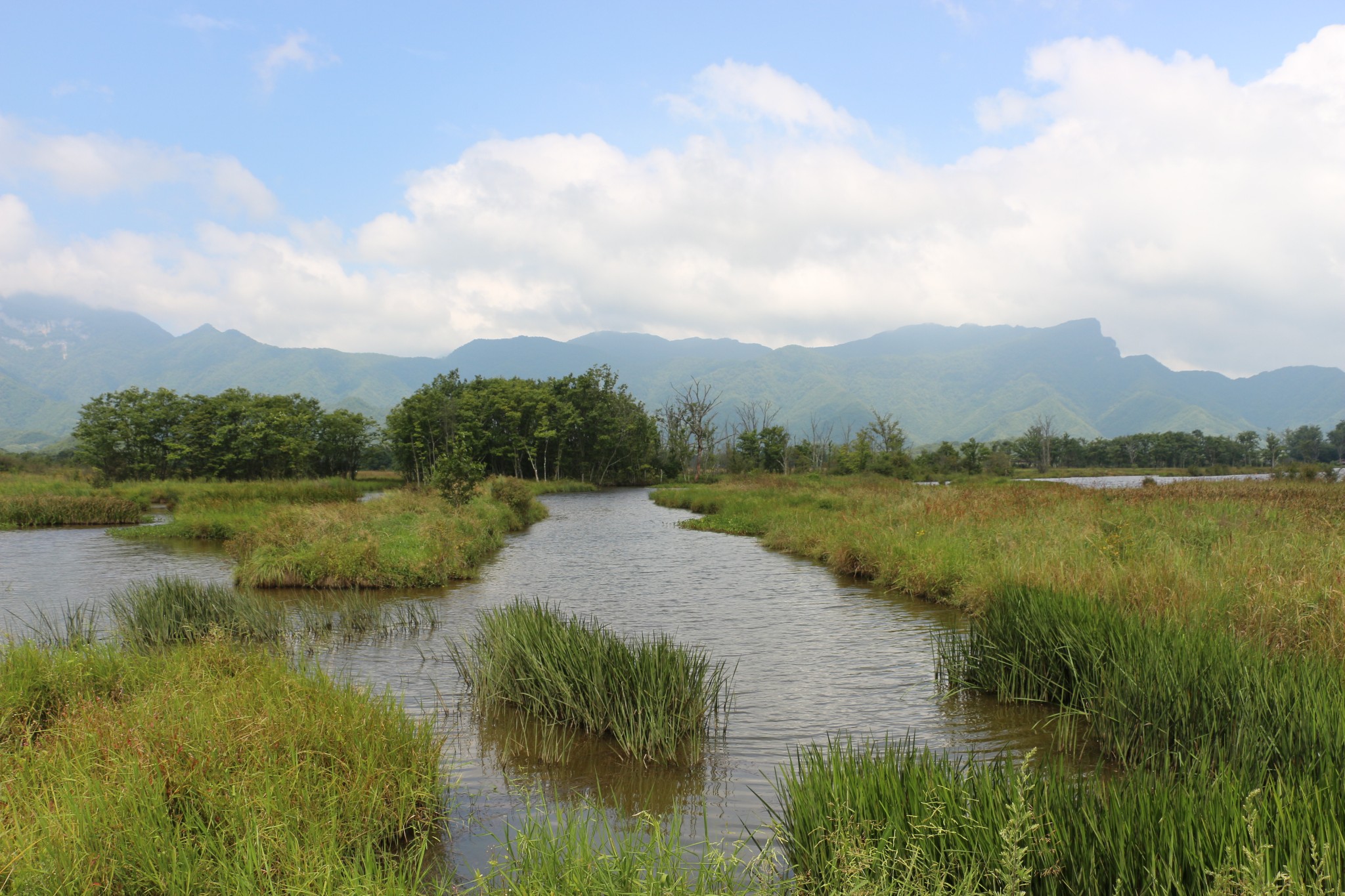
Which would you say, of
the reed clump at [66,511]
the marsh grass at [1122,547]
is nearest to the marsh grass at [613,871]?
the marsh grass at [1122,547]

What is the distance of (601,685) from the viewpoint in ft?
25.8

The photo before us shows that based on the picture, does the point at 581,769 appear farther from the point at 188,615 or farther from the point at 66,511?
the point at 66,511

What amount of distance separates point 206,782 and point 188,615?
8484 mm

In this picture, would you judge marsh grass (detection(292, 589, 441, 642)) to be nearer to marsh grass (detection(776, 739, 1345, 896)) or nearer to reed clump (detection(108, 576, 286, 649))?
reed clump (detection(108, 576, 286, 649))

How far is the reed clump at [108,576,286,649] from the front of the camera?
1070 centimetres

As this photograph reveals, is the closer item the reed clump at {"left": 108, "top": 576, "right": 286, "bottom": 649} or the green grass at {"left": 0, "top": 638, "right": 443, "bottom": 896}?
the green grass at {"left": 0, "top": 638, "right": 443, "bottom": 896}

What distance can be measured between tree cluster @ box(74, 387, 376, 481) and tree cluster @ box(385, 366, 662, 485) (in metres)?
10.7

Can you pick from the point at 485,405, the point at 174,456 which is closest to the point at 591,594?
the point at 174,456

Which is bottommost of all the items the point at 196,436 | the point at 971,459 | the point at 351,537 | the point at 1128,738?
the point at 1128,738

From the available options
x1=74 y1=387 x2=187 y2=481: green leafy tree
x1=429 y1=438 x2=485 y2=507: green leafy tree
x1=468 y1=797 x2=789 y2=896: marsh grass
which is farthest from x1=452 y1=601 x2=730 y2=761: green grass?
x1=74 y1=387 x2=187 y2=481: green leafy tree

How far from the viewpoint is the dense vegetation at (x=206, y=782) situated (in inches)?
161

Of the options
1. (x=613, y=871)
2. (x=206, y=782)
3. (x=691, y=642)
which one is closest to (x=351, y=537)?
(x=691, y=642)

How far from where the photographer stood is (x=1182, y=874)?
3727 millimetres

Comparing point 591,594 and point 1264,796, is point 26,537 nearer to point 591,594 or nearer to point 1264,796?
point 591,594
